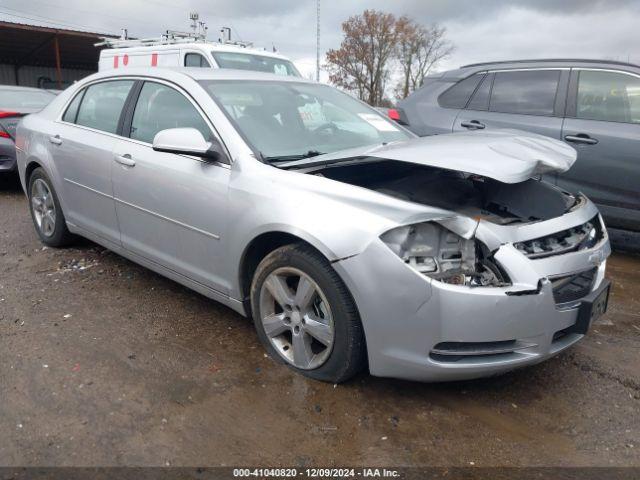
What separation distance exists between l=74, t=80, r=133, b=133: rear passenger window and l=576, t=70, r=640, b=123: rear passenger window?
153 inches

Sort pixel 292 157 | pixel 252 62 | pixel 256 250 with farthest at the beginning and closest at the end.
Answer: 1. pixel 252 62
2. pixel 292 157
3. pixel 256 250

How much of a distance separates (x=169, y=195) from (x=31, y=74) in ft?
92.0

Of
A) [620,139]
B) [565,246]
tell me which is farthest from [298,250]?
[620,139]

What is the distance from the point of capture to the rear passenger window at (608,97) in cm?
463

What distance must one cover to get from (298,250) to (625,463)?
1.67 meters

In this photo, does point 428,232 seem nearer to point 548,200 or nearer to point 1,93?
point 548,200

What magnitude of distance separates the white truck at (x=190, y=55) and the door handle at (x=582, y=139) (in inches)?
194

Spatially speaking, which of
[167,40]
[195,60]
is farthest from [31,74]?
[195,60]

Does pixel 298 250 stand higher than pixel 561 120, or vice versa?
pixel 561 120

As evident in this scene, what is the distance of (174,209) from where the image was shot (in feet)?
10.6

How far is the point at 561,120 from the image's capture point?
491cm

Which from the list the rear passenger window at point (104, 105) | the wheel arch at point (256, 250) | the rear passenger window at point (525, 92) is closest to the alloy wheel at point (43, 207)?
the rear passenger window at point (104, 105)

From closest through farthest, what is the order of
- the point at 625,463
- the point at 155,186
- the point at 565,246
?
the point at 625,463 < the point at 565,246 < the point at 155,186

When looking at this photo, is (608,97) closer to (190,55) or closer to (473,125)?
(473,125)
